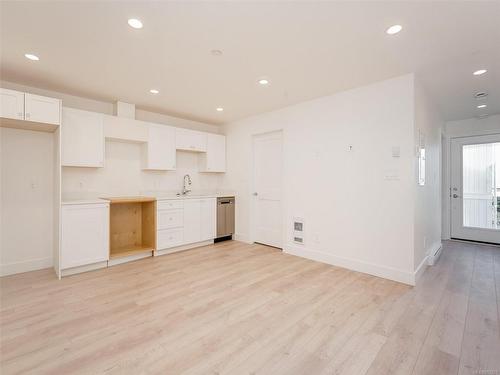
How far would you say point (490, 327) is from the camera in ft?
6.93

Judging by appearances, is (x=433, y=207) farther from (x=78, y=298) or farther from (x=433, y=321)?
(x=78, y=298)

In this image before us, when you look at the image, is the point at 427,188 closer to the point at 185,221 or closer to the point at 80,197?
the point at 185,221

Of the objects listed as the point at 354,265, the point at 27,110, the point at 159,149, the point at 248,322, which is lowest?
the point at 248,322

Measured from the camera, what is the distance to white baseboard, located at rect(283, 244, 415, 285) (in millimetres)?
3043

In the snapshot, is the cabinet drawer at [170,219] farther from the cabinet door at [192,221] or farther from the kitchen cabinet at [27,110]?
the kitchen cabinet at [27,110]

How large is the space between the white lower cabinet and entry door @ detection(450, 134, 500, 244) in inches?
205

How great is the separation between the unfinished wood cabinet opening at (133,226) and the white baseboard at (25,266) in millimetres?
838

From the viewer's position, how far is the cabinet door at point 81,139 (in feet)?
11.0

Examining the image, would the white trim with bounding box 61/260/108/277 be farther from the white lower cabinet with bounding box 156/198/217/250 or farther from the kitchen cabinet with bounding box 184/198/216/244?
the kitchen cabinet with bounding box 184/198/216/244

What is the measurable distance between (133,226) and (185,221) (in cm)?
91

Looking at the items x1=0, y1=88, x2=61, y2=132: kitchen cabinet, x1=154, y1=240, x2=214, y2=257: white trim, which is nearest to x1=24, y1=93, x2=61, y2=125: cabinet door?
x1=0, y1=88, x2=61, y2=132: kitchen cabinet

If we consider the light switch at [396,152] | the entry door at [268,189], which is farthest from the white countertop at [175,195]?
the light switch at [396,152]

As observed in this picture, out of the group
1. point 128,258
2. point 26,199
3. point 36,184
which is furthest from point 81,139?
point 128,258

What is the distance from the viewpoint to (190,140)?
15.9ft
